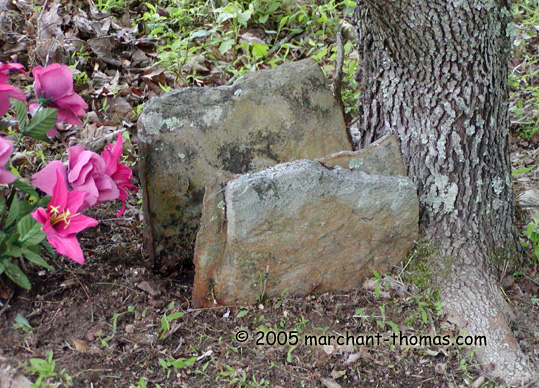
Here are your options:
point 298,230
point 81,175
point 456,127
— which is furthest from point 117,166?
point 456,127

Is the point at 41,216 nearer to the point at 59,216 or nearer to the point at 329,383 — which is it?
the point at 59,216

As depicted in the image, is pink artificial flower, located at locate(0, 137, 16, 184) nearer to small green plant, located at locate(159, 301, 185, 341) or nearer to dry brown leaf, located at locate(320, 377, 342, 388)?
small green plant, located at locate(159, 301, 185, 341)

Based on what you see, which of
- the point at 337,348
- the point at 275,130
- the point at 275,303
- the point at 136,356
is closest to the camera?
the point at 136,356

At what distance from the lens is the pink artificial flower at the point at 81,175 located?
1.81 meters

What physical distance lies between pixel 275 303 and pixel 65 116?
101 cm

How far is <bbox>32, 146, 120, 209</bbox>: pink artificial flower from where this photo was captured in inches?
71.4

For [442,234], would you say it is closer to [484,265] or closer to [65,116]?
[484,265]

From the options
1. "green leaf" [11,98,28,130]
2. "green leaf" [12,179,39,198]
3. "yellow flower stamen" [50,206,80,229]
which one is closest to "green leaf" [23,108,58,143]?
"green leaf" [11,98,28,130]

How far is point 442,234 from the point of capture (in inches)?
89.4

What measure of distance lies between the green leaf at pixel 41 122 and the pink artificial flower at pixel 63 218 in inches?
6.4

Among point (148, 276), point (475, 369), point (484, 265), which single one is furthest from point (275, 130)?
point (475, 369)

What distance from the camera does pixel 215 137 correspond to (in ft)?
7.61

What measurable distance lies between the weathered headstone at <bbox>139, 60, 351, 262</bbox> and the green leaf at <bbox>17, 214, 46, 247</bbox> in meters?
0.61

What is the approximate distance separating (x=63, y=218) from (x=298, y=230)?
810 millimetres
